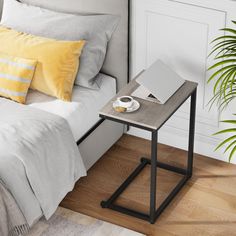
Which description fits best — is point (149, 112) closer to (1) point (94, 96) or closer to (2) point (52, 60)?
(1) point (94, 96)

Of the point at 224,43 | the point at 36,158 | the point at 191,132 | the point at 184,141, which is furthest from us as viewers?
the point at 184,141

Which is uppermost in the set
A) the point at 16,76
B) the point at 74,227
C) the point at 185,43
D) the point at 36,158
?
the point at 185,43

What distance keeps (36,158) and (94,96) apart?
0.63 m

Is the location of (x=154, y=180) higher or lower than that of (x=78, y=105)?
lower

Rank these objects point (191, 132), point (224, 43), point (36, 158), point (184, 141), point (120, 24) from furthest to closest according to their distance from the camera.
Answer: point (184, 141) < point (120, 24) < point (191, 132) < point (224, 43) < point (36, 158)

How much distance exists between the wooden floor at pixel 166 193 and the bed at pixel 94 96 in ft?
0.37

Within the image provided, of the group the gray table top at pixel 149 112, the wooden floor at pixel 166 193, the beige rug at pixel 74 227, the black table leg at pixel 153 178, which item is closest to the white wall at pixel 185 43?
the wooden floor at pixel 166 193

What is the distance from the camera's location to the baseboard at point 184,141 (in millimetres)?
3893

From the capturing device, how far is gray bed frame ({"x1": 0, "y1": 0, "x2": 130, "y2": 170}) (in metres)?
3.68

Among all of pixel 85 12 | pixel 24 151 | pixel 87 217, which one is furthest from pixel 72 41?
pixel 87 217

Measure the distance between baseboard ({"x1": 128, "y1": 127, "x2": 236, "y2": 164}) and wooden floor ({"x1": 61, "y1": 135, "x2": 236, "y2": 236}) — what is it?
37 millimetres

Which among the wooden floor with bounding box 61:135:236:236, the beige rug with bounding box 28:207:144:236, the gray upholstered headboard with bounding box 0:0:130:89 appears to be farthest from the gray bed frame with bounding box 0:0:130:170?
the beige rug with bounding box 28:207:144:236

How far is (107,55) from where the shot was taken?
381cm

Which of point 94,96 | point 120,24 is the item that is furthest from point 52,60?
point 120,24
